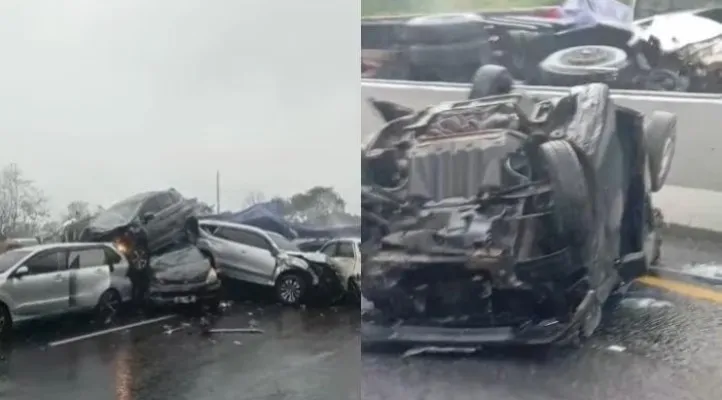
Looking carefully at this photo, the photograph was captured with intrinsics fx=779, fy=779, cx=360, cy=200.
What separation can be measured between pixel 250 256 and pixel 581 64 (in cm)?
107

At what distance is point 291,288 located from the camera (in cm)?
225

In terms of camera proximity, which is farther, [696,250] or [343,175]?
[343,175]

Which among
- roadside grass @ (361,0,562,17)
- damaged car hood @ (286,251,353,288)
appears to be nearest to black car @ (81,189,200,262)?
damaged car hood @ (286,251,353,288)

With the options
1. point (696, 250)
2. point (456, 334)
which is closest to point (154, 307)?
point (456, 334)

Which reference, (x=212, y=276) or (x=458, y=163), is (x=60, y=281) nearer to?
(x=212, y=276)

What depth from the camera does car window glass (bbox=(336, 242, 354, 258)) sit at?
2227 millimetres

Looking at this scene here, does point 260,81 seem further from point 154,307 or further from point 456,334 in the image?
point 456,334

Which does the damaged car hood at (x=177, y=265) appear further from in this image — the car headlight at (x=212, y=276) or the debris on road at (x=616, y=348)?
the debris on road at (x=616, y=348)

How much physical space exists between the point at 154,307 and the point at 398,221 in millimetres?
736

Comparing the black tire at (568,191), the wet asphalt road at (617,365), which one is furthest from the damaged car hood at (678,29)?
the wet asphalt road at (617,365)

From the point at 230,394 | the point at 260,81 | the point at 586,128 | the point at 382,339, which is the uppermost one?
the point at 260,81

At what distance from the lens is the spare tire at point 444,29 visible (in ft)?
7.09

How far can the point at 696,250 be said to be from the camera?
208 centimetres

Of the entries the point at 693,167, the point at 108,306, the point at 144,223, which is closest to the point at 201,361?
the point at 108,306
